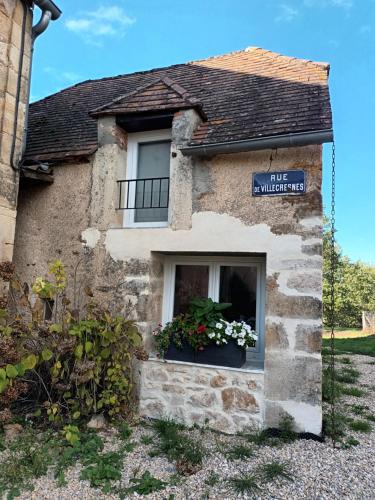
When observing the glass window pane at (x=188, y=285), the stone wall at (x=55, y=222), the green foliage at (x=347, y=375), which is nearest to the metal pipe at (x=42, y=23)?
the stone wall at (x=55, y=222)

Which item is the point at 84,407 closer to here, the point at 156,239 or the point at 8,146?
the point at 156,239

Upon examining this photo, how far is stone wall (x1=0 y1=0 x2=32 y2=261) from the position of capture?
4.57 meters

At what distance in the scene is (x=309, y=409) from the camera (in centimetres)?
376

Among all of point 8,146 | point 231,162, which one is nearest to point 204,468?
point 231,162

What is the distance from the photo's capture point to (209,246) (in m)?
4.32

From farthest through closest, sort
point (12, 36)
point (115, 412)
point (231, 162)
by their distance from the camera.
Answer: point (12, 36) < point (231, 162) < point (115, 412)

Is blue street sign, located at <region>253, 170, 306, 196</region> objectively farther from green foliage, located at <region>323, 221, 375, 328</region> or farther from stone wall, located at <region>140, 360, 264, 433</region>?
green foliage, located at <region>323, 221, 375, 328</region>

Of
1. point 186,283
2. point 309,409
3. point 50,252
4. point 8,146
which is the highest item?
point 8,146

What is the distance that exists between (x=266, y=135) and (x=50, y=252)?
333 centimetres

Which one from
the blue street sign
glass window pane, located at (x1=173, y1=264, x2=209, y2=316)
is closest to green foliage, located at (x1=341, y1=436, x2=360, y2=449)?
glass window pane, located at (x1=173, y1=264, x2=209, y2=316)

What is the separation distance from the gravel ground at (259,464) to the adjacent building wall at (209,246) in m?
0.35

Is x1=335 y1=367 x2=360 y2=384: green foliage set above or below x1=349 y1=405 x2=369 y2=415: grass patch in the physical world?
above

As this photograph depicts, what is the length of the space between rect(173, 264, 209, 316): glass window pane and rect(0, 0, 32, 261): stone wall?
2278mm

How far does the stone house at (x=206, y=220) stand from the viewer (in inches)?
154
